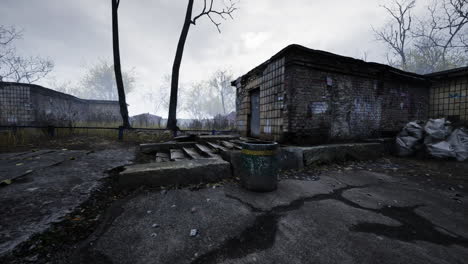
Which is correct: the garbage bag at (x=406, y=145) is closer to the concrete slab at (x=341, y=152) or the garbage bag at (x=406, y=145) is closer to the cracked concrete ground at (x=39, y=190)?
the concrete slab at (x=341, y=152)

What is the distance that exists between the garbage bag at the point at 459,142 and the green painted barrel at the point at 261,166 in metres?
5.81

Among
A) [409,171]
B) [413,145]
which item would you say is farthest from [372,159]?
[413,145]

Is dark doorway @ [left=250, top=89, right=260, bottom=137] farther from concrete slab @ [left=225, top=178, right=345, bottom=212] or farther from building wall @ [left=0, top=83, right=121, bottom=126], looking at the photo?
building wall @ [left=0, top=83, right=121, bottom=126]

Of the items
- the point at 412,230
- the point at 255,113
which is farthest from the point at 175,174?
the point at 255,113

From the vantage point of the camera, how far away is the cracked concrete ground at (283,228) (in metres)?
1.45

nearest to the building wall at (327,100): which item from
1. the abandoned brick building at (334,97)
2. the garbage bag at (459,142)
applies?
the abandoned brick building at (334,97)

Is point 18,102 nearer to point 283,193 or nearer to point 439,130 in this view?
point 283,193

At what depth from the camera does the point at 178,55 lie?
348 inches

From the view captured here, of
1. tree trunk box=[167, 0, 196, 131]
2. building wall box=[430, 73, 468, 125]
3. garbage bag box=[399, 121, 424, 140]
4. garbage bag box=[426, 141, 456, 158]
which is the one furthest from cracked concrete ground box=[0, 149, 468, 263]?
building wall box=[430, 73, 468, 125]

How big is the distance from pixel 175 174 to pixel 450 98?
10862 millimetres

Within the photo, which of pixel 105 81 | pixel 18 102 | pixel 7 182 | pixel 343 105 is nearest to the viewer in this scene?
pixel 7 182

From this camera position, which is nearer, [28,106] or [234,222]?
[234,222]

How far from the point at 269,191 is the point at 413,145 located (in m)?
5.68

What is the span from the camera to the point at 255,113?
6.59 metres
